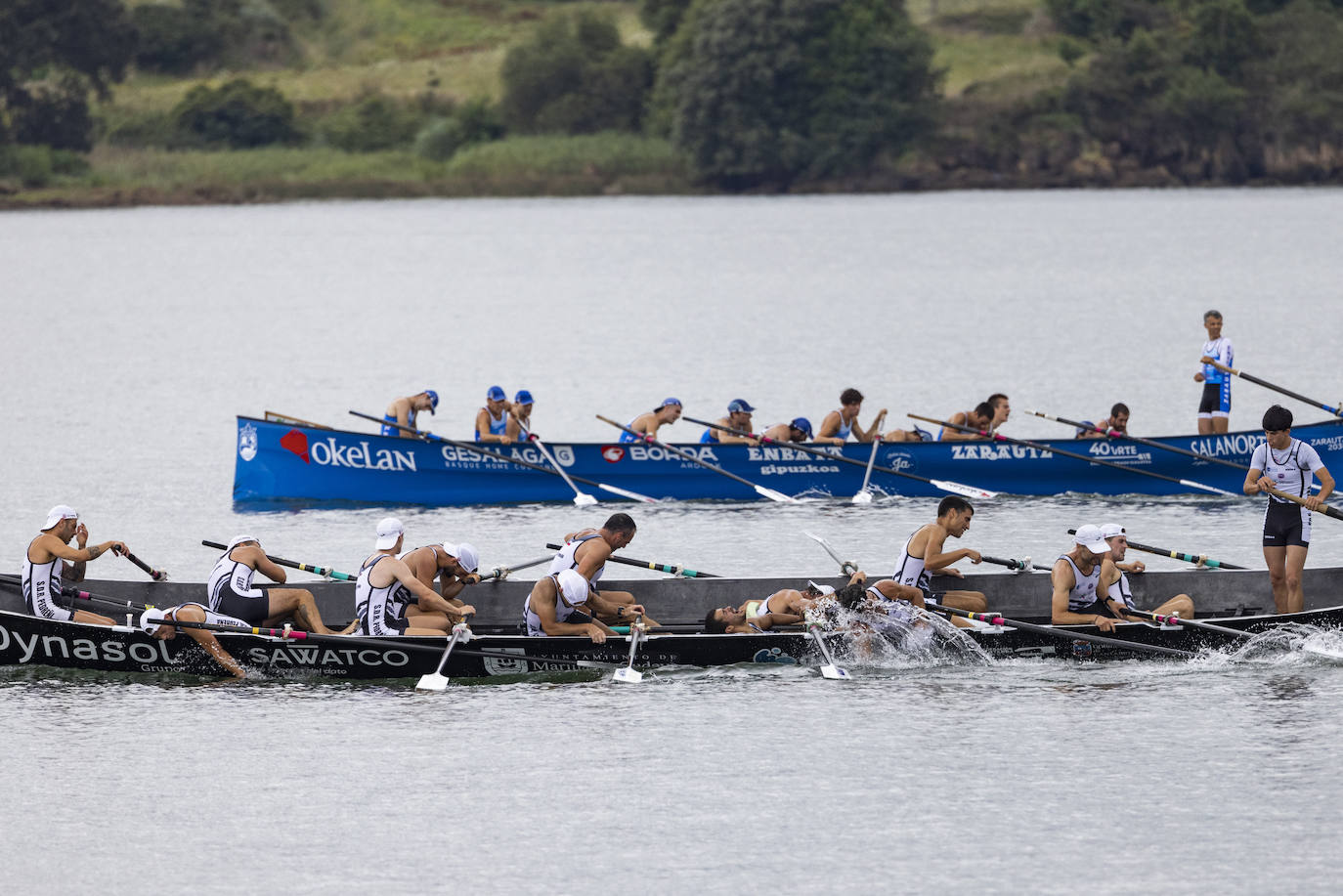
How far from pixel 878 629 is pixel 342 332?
46755 millimetres

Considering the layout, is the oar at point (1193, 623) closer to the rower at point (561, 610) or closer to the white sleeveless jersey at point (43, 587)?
the rower at point (561, 610)

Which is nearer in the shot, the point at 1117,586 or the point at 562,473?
the point at 1117,586

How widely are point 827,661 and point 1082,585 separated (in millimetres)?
2696

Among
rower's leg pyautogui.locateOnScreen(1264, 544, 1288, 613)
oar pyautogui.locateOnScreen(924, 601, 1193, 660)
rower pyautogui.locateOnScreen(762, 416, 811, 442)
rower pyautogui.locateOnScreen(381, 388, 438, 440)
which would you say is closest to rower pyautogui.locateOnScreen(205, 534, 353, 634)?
oar pyautogui.locateOnScreen(924, 601, 1193, 660)

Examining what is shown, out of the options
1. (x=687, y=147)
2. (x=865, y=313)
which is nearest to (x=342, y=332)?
(x=865, y=313)

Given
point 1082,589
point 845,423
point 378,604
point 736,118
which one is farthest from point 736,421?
point 736,118

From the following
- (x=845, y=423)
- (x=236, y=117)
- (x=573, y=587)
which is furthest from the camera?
(x=236, y=117)

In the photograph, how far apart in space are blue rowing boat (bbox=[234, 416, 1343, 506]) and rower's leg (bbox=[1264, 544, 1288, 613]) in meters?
9.46

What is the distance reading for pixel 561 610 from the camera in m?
19.8

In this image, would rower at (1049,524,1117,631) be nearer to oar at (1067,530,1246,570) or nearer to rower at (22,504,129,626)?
oar at (1067,530,1246,570)

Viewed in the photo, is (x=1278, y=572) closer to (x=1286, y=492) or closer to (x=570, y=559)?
(x=1286, y=492)

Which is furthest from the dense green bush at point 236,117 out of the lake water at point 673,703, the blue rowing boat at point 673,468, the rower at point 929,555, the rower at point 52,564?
the rower at point 929,555

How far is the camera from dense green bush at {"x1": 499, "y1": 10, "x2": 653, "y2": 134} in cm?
12788

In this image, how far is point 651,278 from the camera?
3231 inches
